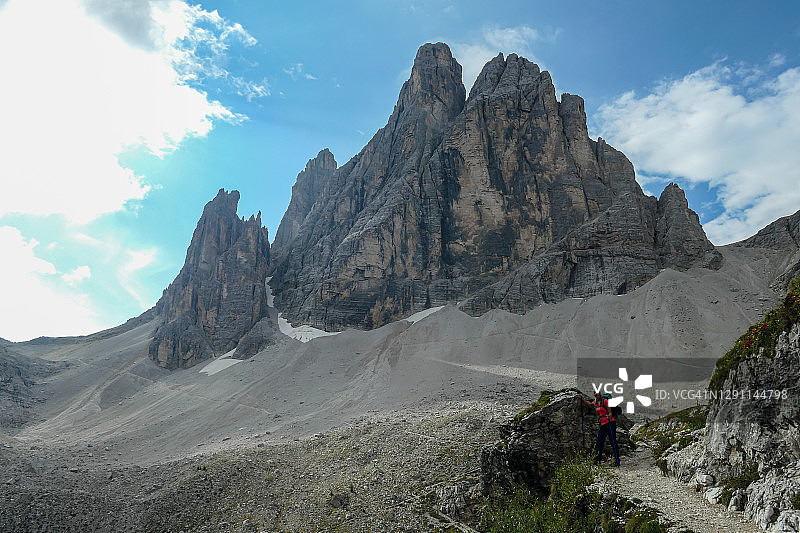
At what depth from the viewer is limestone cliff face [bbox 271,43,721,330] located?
8444 centimetres

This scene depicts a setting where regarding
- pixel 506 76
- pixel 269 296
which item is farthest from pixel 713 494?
pixel 506 76

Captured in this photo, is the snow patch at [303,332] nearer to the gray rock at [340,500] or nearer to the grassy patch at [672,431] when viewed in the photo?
the gray rock at [340,500]

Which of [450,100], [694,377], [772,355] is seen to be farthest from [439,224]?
[772,355]

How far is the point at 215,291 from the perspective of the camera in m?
107

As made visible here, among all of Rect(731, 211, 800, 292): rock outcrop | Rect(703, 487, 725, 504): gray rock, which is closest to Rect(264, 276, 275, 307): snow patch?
Rect(731, 211, 800, 292): rock outcrop

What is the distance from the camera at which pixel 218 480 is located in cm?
3603

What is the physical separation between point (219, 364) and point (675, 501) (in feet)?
283

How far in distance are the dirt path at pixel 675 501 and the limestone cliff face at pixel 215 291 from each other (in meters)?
90.6

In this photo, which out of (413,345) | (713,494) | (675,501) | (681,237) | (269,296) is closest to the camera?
(713,494)

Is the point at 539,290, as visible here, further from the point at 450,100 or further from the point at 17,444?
the point at 17,444

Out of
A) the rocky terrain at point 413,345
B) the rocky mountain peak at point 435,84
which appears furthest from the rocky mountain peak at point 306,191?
the rocky mountain peak at point 435,84

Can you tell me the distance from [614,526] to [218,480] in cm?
3055

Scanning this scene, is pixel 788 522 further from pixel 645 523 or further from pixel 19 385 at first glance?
pixel 19 385

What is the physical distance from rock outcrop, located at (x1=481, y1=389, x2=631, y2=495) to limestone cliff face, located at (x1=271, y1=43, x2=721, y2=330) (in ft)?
186
